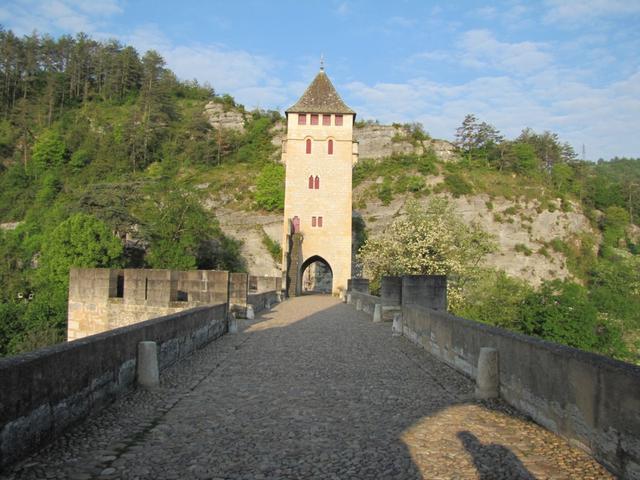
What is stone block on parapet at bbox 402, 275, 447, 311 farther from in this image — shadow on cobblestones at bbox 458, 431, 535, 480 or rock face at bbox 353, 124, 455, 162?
rock face at bbox 353, 124, 455, 162

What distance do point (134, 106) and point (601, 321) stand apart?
70968mm

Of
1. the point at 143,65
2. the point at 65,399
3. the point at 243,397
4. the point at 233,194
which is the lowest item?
the point at 243,397

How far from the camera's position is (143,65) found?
88.4 metres

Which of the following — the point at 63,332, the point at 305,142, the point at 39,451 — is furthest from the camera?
the point at 305,142

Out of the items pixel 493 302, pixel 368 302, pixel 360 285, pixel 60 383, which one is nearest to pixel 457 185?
pixel 360 285

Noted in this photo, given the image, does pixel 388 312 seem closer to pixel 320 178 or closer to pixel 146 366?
pixel 146 366

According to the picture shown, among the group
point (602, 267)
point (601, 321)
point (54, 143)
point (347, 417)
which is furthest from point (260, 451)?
point (54, 143)

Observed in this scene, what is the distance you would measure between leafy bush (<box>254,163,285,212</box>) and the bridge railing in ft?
173

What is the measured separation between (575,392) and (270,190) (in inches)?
2268

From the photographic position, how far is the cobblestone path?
425 cm

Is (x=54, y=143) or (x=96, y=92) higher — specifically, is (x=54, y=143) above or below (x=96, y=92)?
below

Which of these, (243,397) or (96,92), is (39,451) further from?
(96,92)

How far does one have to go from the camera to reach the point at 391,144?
75688 mm

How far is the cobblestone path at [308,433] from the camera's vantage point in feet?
13.9
